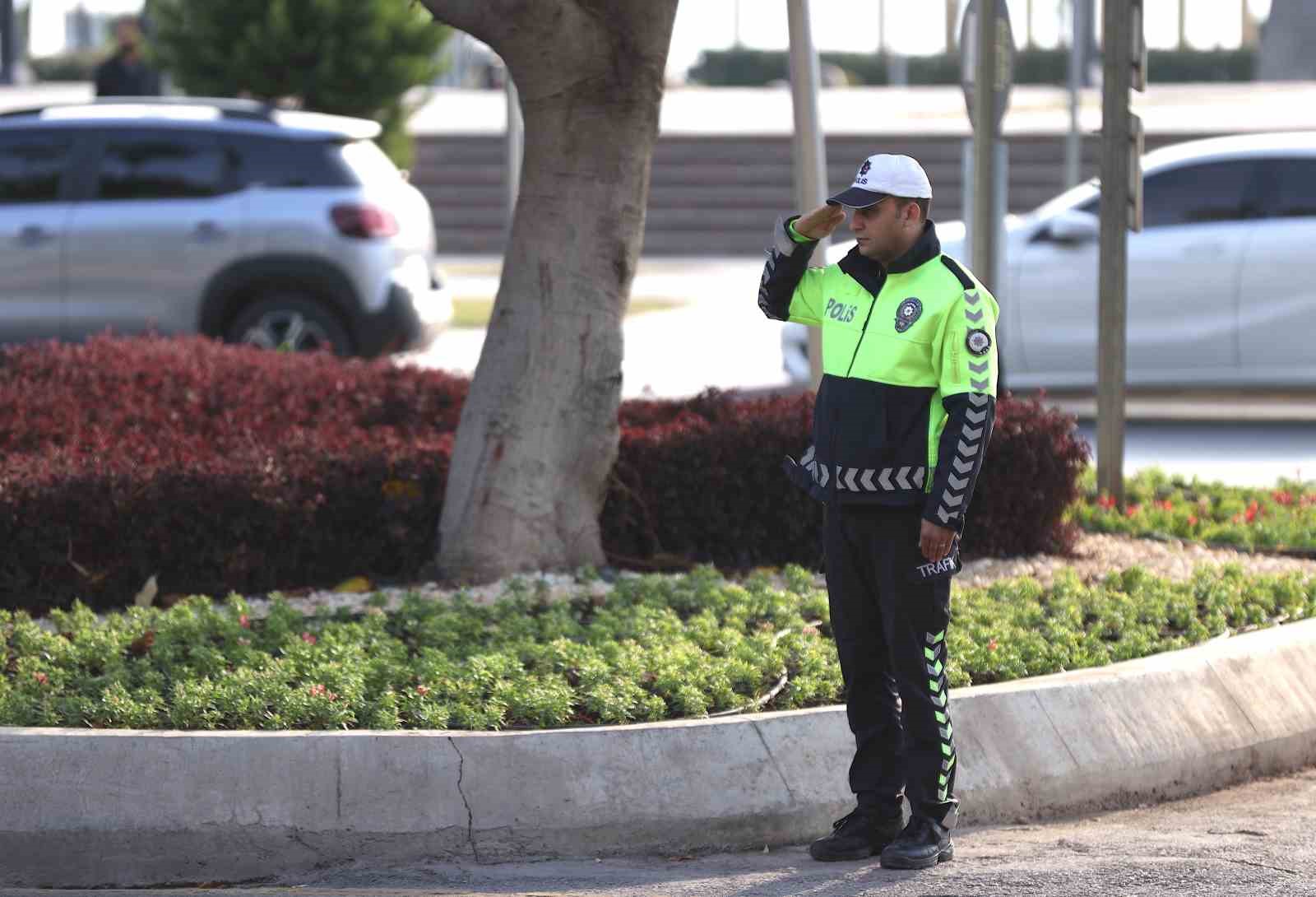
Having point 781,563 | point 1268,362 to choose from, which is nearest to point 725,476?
point 781,563

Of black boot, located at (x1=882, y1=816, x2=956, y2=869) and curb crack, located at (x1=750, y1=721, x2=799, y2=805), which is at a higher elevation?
curb crack, located at (x1=750, y1=721, x2=799, y2=805)

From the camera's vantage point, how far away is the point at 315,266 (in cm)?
1334

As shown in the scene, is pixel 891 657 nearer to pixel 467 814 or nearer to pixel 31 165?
pixel 467 814

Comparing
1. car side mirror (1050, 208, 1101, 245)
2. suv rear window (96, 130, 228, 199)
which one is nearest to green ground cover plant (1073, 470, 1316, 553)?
car side mirror (1050, 208, 1101, 245)

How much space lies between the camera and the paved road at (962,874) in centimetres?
466

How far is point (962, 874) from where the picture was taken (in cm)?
480

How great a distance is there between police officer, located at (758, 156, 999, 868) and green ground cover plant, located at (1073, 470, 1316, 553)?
374 cm

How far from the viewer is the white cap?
4734mm

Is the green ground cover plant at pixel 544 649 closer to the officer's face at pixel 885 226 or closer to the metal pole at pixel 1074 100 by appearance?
the officer's face at pixel 885 226

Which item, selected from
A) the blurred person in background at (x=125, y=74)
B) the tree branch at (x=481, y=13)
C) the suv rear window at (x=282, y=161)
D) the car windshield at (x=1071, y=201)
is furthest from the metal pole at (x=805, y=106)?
the blurred person in background at (x=125, y=74)

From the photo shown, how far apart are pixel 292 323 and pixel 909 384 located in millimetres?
9144

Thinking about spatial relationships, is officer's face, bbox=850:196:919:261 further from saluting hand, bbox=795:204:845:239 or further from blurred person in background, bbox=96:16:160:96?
blurred person in background, bbox=96:16:160:96

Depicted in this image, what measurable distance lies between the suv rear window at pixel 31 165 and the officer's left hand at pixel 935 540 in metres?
10.1

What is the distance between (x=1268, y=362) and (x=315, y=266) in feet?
19.8
